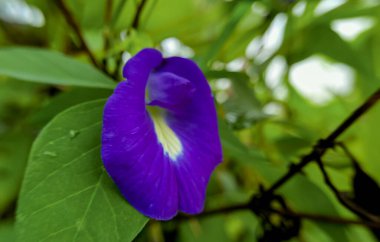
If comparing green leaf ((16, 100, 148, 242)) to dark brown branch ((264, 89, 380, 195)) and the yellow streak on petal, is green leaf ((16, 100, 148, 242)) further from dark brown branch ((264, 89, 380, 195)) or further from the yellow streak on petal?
dark brown branch ((264, 89, 380, 195))

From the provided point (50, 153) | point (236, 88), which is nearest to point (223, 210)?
point (236, 88)

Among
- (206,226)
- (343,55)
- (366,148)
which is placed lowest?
(206,226)

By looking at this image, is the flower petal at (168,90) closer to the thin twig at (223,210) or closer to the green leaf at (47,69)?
the green leaf at (47,69)

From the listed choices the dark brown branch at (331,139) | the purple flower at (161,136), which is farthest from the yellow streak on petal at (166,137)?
the dark brown branch at (331,139)

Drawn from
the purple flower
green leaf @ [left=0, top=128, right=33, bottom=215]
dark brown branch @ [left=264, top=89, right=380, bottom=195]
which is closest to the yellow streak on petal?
the purple flower

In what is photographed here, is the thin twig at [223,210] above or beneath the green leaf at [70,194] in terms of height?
beneath

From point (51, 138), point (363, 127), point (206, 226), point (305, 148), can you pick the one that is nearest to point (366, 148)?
point (363, 127)

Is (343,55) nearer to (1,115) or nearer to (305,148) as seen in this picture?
(305,148)
